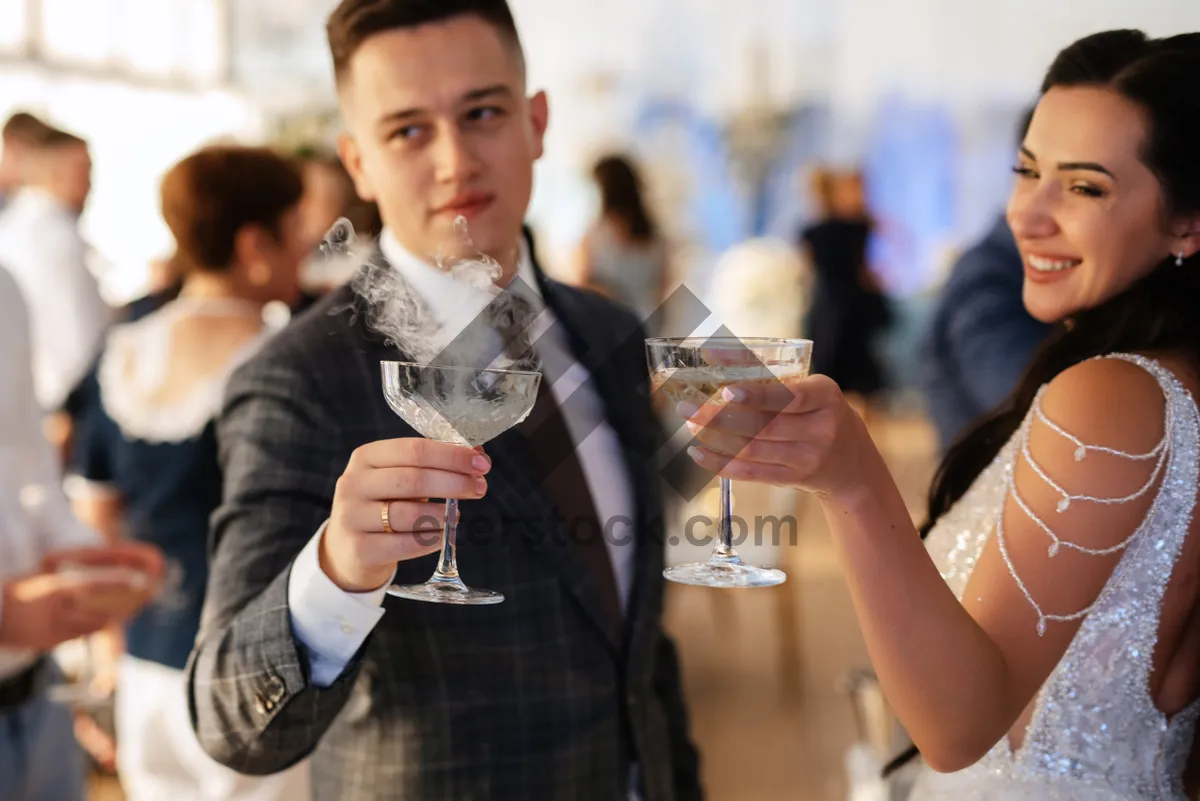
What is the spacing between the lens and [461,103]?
1.41 metres

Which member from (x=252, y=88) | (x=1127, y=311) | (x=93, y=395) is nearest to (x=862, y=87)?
(x=252, y=88)

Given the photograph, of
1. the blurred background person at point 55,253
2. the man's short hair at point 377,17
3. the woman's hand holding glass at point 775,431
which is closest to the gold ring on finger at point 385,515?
the woman's hand holding glass at point 775,431

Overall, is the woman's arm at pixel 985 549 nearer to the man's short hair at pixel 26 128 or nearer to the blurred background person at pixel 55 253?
the blurred background person at pixel 55 253

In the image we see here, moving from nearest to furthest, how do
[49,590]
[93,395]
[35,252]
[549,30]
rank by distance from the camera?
[49,590] < [93,395] < [35,252] < [549,30]

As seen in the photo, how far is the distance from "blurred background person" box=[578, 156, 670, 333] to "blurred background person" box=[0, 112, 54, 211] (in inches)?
110

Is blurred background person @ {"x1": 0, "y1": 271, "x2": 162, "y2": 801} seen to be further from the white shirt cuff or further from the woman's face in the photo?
the woman's face

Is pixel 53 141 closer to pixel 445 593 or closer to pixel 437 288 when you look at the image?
pixel 437 288

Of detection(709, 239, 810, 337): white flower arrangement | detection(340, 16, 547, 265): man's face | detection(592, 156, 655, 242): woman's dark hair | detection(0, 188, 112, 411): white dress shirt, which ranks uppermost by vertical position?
detection(340, 16, 547, 265): man's face

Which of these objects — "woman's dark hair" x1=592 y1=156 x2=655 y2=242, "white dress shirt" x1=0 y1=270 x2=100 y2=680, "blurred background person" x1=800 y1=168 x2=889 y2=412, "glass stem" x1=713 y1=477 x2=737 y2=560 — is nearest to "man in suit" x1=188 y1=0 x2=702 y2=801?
"glass stem" x1=713 y1=477 x2=737 y2=560

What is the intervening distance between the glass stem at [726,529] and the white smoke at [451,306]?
0.28 m

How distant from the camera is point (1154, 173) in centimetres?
142

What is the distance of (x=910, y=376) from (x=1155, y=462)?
416 inches

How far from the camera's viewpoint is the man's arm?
3.97 feet

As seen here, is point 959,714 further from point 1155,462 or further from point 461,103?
point 461,103
